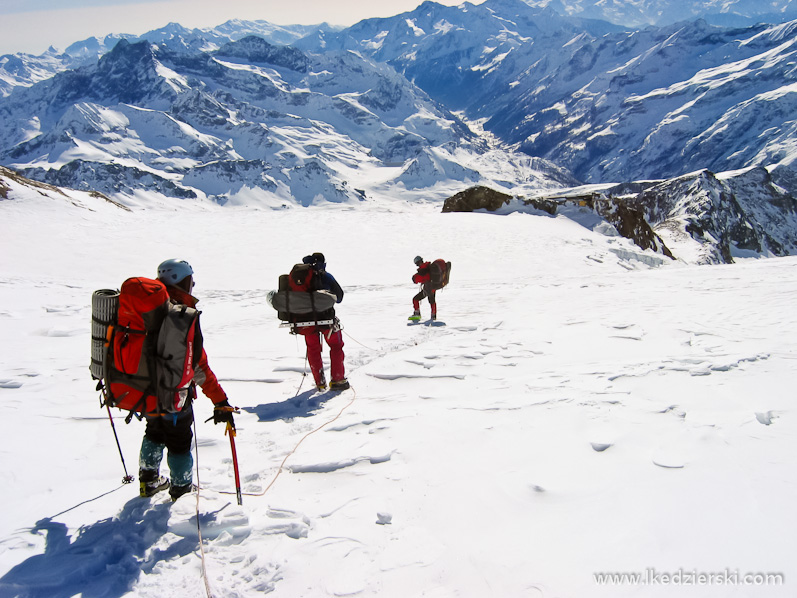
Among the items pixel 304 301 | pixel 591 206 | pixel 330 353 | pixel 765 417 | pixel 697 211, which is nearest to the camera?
pixel 765 417

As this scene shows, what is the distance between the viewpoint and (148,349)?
3.83m

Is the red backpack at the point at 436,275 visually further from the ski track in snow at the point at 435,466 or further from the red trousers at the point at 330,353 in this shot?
the red trousers at the point at 330,353

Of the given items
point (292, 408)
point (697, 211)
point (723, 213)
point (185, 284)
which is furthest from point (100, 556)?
point (723, 213)

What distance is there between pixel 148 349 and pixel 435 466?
2709 millimetres

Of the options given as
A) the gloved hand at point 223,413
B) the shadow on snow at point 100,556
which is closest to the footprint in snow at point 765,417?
the gloved hand at point 223,413

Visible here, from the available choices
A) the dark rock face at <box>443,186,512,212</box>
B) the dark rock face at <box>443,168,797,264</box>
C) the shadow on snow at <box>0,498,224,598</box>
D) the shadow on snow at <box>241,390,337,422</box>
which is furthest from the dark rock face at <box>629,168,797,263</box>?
the shadow on snow at <box>0,498,224,598</box>

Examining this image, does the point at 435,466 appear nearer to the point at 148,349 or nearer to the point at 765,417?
the point at 148,349

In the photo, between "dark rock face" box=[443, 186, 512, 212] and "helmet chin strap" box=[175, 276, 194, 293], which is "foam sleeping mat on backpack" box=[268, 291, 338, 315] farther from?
"dark rock face" box=[443, 186, 512, 212]

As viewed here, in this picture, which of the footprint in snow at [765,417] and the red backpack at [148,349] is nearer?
the red backpack at [148,349]

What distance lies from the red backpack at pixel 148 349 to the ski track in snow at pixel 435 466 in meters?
1.02

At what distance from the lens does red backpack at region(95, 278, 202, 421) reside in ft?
12.3

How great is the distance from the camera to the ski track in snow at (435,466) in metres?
3.31

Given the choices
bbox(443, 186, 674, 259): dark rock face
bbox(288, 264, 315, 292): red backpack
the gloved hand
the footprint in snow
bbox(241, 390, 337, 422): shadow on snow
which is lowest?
the footprint in snow

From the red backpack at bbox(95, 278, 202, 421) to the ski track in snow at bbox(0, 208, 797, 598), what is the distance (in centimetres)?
102
